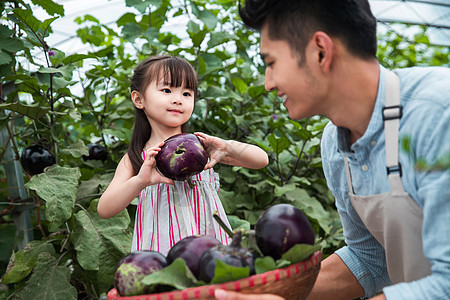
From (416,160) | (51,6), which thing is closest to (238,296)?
(416,160)

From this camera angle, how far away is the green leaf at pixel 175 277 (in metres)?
0.96

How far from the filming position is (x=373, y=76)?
1264mm

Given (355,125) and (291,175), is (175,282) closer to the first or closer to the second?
(355,125)

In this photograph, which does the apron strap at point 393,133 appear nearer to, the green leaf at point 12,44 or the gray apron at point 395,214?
the gray apron at point 395,214

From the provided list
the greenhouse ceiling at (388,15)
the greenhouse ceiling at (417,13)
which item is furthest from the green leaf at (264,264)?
the greenhouse ceiling at (417,13)

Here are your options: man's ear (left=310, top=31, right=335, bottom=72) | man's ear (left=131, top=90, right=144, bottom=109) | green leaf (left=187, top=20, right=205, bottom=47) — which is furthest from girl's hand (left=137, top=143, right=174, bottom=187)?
green leaf (left=187, top=20, right=205, bottom=47)

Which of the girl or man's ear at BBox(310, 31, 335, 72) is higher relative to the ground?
man's ear at BBox(310, 31, 335, 72)

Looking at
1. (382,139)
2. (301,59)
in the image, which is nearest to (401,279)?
(382,139)

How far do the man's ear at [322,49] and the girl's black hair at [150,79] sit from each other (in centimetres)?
62

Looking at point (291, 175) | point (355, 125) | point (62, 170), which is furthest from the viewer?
point (291, 175)

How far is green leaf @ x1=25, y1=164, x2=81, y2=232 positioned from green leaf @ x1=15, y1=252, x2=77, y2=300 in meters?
0.23

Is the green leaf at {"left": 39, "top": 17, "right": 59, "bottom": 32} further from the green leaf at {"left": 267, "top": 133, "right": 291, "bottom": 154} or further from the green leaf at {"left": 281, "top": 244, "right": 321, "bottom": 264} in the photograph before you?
the green leaf at {"left": 281, "top": 244, "right": 321, "bottom": 264}

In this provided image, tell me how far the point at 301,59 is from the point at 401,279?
26.5 inches

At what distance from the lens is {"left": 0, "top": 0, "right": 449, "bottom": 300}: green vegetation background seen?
1.95 metres
